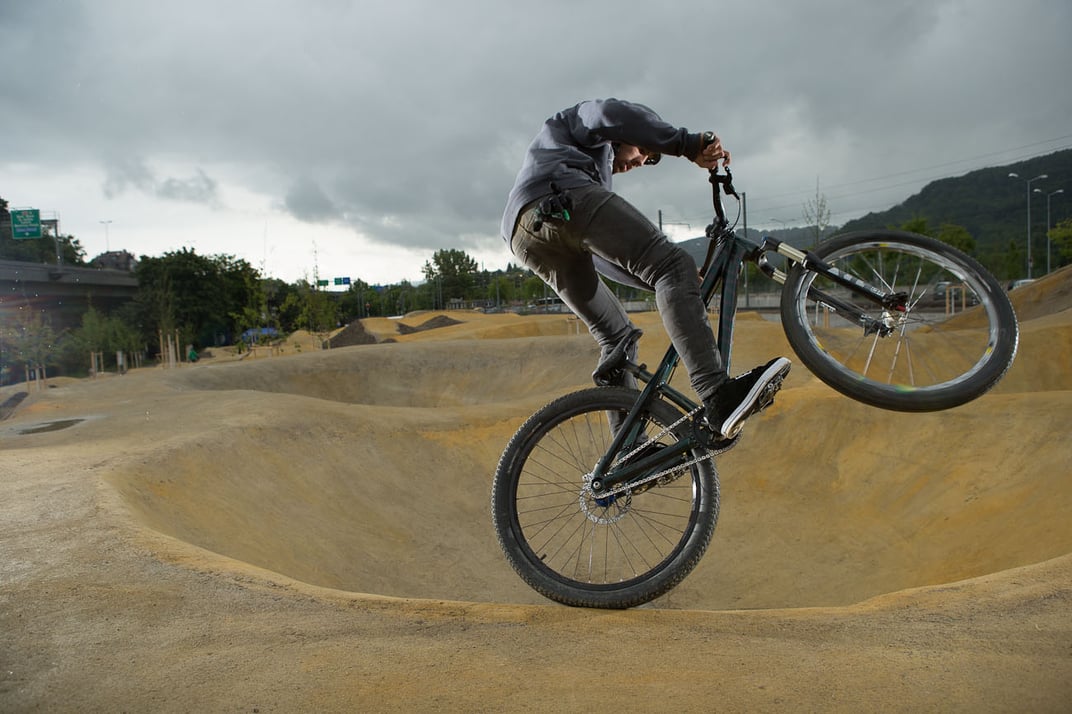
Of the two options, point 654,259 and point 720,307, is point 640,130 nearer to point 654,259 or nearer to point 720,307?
point 654,259

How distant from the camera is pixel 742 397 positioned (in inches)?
136

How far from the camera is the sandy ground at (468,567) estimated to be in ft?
8.36

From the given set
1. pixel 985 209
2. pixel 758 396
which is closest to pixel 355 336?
pixel 758 396

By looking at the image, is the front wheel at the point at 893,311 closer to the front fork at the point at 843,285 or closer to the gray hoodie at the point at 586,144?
the front fork at the point at 843,285

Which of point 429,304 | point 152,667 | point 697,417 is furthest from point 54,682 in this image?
point 429,304

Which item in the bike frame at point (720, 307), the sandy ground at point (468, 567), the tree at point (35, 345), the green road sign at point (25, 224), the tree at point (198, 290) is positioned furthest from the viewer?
the tree at point (198, 290)

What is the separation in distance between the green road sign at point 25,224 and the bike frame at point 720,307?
144 inches

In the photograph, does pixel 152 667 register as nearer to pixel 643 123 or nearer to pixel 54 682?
pixel 54 682

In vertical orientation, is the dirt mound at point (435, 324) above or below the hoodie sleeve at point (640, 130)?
below

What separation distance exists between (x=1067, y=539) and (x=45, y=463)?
35.1 feet

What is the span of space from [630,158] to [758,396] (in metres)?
1.82

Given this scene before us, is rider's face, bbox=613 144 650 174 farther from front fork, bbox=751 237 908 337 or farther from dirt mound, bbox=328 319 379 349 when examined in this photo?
dirt mound, bbox=328 319 379 349

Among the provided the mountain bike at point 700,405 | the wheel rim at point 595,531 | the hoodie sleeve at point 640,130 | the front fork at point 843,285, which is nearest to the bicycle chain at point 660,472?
the mountain bike at point 700,405

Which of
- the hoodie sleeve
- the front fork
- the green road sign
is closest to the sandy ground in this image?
the front fork
